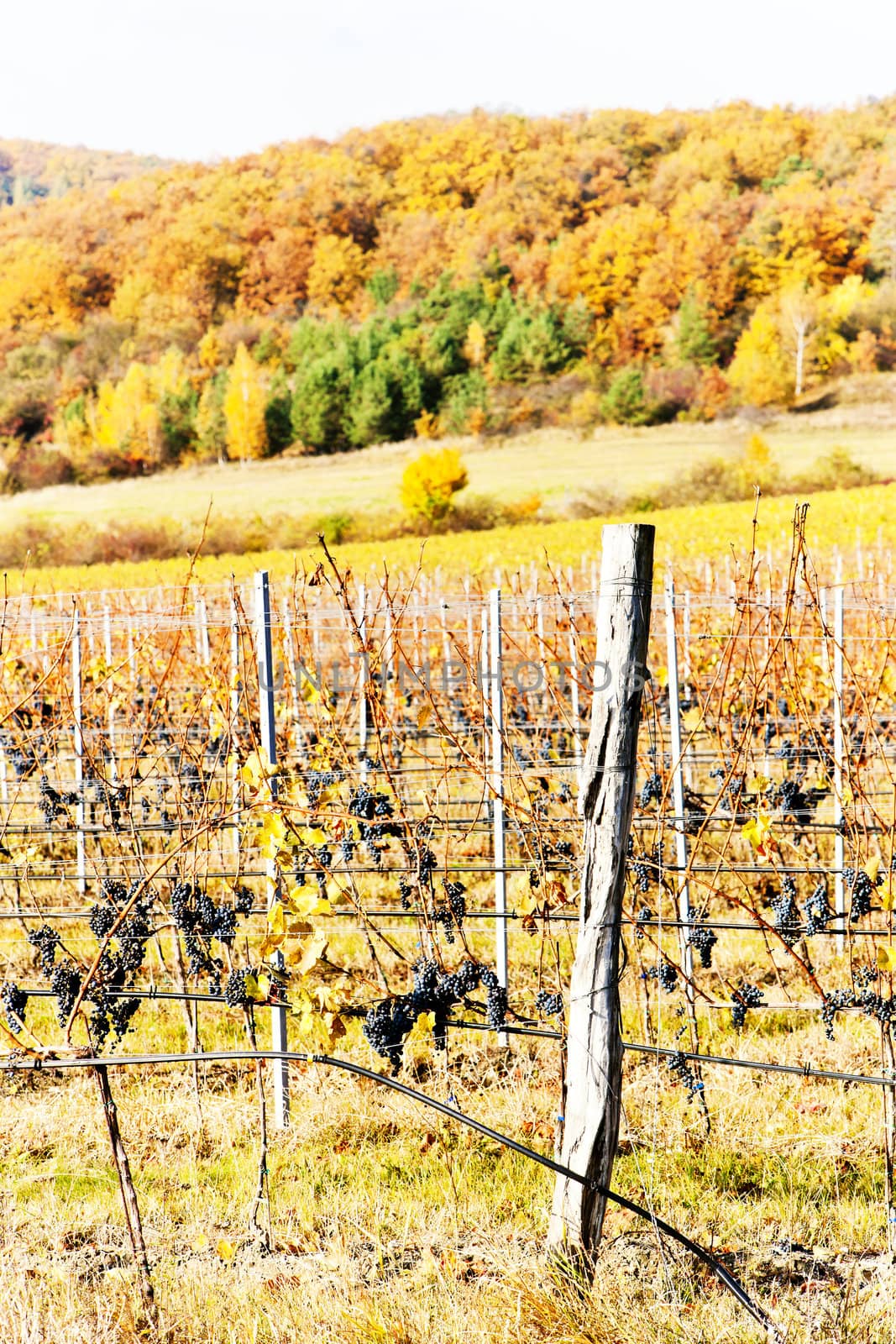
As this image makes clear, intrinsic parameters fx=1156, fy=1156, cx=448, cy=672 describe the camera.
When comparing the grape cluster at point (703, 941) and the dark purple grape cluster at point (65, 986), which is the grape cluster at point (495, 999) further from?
the dark purple grape cluster at point (65, 986)

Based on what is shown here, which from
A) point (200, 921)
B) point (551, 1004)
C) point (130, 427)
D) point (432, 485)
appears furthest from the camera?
point (130, 427)

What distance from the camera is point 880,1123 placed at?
9.48 feet

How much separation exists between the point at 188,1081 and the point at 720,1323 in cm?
178

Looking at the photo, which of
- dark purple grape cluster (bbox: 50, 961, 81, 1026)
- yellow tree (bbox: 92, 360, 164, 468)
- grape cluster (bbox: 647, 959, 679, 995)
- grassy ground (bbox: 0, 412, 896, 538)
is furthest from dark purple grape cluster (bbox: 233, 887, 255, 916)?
yellow tree (bbox: 92, 360, 164, 468)

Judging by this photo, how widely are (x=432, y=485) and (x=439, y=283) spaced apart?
21.7 m

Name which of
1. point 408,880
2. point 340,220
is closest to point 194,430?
point 340,220

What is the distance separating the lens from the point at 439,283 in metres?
55.7

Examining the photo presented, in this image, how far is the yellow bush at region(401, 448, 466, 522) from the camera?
36250 millimetres

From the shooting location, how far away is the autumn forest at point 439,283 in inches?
1860

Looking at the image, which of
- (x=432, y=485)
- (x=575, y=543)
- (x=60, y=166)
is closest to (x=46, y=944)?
(x=575, y=543)

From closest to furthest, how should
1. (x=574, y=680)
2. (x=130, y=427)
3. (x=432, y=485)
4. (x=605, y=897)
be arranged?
(x=605, y=897), (x=574, y=680), (x=432, y=485), (x=130, y=427)

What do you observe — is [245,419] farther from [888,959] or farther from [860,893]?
[888,959]

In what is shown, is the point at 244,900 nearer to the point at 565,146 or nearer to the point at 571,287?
the point at 571,287

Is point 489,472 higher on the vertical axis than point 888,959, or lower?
higher
